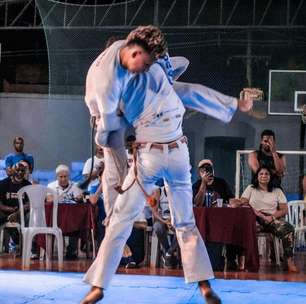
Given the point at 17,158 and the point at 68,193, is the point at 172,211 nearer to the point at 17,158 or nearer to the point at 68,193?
the point at 68,193

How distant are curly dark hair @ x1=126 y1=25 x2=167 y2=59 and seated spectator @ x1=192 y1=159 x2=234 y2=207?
375 cm

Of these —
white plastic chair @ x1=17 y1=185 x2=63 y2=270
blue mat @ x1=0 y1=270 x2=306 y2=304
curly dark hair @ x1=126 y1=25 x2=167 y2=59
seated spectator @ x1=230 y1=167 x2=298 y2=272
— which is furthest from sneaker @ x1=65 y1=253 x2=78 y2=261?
curly dark hair @ x1=126 y1=25 x2=167 y2=59

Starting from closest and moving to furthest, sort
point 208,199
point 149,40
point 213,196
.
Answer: point 149,40, point 208,199, point 213,196

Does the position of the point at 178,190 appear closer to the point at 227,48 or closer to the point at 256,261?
the point at 256,261

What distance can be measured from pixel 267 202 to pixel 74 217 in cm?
193

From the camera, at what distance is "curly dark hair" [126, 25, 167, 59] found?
3686 mm

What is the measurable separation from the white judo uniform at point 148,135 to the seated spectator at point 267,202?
144 inches

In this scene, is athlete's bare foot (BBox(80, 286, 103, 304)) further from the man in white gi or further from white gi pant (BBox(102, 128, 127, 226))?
white gi pant (BBox(102, 128, 127, 226))

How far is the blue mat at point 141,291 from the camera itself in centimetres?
425

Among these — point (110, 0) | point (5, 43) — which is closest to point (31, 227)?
point (110, 0)

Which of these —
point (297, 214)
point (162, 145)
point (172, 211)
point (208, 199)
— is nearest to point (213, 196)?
point (208, 199)

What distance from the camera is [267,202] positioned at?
7.75 meters

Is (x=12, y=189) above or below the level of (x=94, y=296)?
above

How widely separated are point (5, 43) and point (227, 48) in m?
6.84
